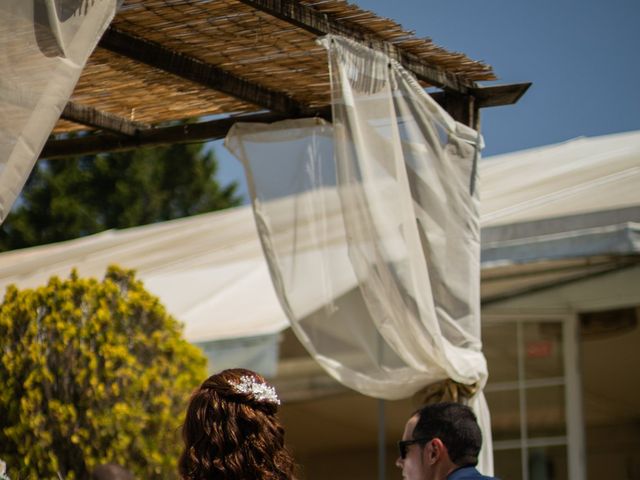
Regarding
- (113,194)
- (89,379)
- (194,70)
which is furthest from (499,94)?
(113,194)

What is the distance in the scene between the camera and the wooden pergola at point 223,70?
394cm

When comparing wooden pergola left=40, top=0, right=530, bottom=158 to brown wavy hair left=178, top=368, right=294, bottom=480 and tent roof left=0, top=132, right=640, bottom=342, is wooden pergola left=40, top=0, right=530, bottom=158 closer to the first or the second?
brown wavy hair left=178, top=368, right=294, bottom=480

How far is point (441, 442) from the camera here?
3764 mm

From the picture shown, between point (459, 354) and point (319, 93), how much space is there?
3.87 feet

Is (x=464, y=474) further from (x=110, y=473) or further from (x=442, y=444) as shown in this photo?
(x=110, y=473)

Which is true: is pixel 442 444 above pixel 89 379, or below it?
above

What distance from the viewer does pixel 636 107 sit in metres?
21.4

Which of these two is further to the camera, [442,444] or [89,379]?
[89,379]

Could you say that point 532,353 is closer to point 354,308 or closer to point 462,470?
point 354,308

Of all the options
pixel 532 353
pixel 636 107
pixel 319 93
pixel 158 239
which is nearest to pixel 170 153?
pixel 636 107

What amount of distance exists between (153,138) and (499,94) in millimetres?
1489

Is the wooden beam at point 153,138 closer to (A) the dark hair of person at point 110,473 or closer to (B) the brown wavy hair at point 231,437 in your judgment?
(A) the dark hair of person at point 110,473

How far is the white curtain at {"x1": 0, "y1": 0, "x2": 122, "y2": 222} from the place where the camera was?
293 centimetres

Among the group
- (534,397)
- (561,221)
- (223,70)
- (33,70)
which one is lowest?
(534,397)
